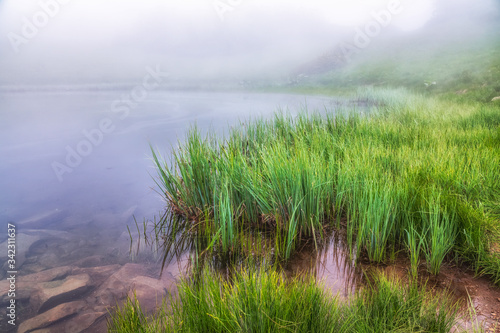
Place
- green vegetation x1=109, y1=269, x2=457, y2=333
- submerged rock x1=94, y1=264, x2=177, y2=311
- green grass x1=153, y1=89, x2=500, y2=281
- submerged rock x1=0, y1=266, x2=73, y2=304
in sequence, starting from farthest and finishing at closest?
submerged rock x1=0, y1=266, x2=73, y2=304, submerged rock x1=94, y1=264, x2=177, y2=311, green grass x1=153, y1=89, x2=500, y2=281, green vegetation x1=109, y1=269, x2=457, y2=333

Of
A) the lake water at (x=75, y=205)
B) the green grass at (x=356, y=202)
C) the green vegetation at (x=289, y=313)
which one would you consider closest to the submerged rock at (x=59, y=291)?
the lake water at (x=75, y=205)

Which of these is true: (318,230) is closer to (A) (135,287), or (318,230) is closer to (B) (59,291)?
(A) (135,287)

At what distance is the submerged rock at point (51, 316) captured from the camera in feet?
7.84

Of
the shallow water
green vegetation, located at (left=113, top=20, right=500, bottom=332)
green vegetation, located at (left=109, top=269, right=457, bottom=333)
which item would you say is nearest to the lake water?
the shallow water

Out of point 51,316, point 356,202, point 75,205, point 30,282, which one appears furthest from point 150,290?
point 75,205

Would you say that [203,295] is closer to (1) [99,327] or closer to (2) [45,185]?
(1) [99,327]

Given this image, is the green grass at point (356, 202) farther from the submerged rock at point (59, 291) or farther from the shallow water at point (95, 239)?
the submerged rock at point (59, 291)

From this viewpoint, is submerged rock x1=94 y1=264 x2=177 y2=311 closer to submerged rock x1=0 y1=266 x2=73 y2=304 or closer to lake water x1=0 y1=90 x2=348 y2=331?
lake water x1=0 y1=90 x2=348 y2=331

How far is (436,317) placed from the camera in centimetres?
168

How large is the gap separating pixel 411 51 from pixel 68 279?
142ft

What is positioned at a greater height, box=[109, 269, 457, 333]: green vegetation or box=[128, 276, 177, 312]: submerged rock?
box=[109, 269, 457, 333]: green vegetation

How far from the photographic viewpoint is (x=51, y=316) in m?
2.47

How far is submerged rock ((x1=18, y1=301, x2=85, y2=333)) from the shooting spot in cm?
239

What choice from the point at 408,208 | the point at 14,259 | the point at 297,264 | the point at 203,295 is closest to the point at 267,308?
the point at 203,295
